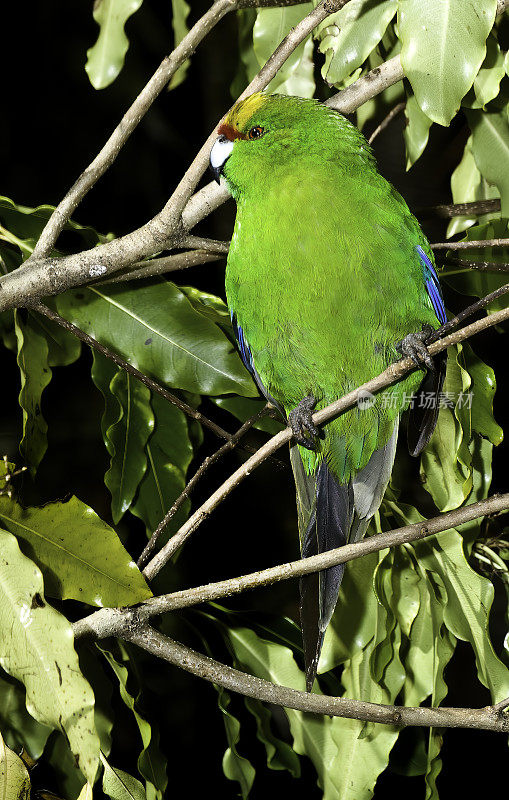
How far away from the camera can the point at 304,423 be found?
1099 millimetres

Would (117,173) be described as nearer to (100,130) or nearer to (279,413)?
(100,130)

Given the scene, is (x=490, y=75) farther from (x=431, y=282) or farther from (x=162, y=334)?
(x=162, y=334)

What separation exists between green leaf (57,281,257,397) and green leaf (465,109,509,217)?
46 centimetres

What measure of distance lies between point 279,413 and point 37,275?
459mm

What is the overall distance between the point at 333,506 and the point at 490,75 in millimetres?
674

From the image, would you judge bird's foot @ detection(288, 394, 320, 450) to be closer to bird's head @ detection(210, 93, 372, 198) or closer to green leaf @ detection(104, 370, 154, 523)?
green leaf @ detection(104, 370, 154, 523)

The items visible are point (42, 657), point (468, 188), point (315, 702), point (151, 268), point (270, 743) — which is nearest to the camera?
point (42, 657)

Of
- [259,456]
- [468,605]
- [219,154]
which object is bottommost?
[468,605]

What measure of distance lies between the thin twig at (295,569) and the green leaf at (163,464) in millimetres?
243

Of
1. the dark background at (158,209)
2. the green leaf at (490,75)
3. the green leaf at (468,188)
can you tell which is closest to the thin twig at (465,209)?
the green leaf at (468,188)

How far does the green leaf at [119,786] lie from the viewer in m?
0.96

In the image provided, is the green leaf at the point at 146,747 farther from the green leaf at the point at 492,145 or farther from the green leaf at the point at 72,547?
the green leaf at the point at 492,145

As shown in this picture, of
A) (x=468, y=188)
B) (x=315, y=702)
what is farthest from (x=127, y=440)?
(x=468, y=188)

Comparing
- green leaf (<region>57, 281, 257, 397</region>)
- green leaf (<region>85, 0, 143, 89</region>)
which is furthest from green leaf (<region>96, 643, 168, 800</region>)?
green leaf (<region>85, 0, 143, 89</region>)
